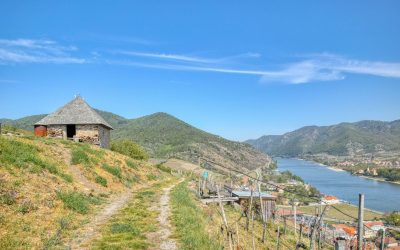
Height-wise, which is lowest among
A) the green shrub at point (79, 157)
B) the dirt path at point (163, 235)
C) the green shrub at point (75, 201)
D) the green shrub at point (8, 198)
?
the dirt path at point (163, 235)

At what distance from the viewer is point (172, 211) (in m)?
16.5

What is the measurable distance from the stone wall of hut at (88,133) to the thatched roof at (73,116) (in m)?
0.58

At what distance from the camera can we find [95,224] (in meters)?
13.2

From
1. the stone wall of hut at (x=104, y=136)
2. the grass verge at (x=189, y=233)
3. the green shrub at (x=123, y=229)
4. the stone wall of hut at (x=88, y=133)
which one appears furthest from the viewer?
the stone wall of hut at (x=104, y=136)

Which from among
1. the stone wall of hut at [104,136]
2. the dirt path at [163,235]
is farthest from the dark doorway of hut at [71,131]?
the dirt path at [163,235]

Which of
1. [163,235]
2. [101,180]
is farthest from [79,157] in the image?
[163,235]

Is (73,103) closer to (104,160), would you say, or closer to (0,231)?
(104,160)

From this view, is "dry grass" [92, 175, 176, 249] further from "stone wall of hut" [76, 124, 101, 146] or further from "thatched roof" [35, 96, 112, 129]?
"thatched roof" [35, 96, 112, 129]

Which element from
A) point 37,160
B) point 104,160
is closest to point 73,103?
point 104,160

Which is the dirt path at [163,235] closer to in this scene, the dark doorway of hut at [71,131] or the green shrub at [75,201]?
the green shrub at [75,201]

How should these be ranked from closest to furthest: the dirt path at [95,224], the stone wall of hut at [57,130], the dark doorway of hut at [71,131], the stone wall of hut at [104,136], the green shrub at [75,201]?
the dirt path at [95,224] → the green shrub at [75,201] → the stone wall of hut at [57,130] → the dark doorway of hut at [71,131] → the stone wall of hut at [104,136]

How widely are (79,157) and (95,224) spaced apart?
11.7m

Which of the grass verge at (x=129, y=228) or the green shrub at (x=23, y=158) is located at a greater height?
the green shrub at (x=23, y=158)

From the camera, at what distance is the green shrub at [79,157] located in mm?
23453
